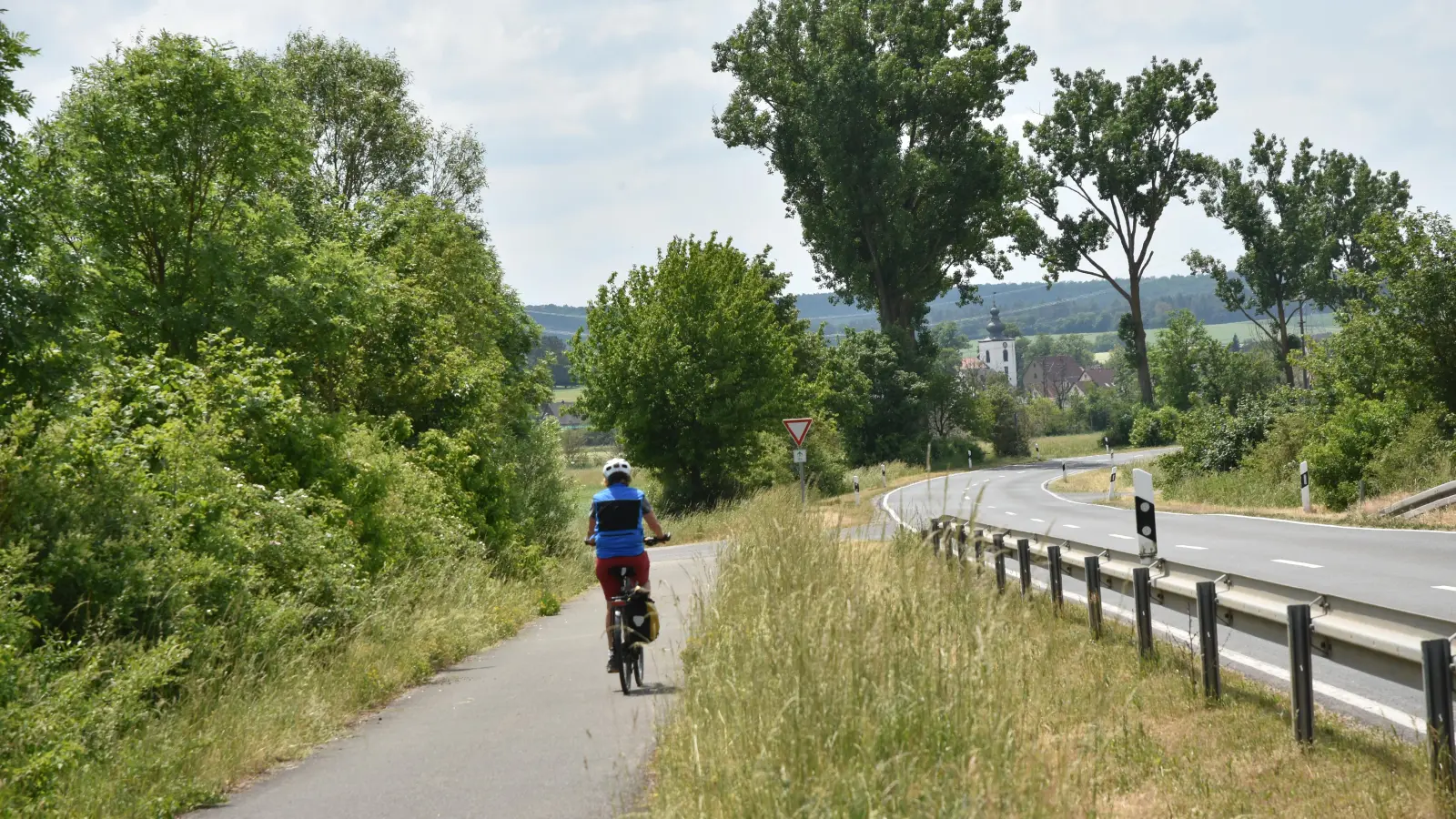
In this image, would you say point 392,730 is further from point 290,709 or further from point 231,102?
point 231,102

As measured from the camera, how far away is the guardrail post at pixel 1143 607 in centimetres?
817

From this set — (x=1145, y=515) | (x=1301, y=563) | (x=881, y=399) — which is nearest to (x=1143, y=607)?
(x=1145, y=515)

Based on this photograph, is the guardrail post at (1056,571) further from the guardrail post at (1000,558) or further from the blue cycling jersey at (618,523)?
the blue cycling jersey at (618,523)

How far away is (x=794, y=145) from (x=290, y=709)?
5298cm

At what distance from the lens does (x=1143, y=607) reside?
27.0ft

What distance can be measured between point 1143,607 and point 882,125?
51.1 meters

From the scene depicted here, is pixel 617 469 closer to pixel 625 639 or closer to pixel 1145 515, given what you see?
pixel 625 639

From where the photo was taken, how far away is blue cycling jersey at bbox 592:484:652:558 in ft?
34.0

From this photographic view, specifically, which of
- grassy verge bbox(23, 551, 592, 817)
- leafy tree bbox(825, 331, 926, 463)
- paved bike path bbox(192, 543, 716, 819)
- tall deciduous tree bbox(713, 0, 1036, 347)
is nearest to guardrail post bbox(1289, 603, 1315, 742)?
paved bike path bbox(192, 543, 716, 819)

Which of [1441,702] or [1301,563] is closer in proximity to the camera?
[1441,702]

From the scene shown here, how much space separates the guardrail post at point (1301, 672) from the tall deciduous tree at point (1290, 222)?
76.4 metres

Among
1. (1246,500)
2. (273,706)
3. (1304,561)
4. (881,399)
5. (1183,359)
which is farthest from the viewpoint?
(1183,359)

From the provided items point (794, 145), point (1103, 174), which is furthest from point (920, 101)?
point (1103, 174)

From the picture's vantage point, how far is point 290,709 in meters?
9.22
